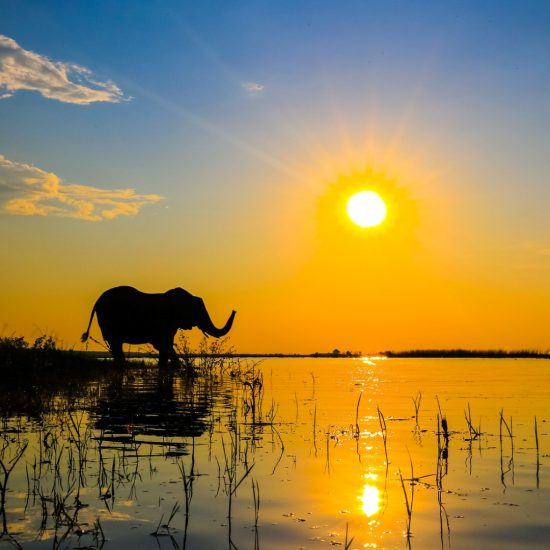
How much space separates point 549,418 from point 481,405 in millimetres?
3085

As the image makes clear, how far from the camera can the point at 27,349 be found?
890 inches

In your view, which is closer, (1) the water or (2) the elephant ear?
(1) the water

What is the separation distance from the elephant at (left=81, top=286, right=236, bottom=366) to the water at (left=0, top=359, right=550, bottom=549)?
1319cm

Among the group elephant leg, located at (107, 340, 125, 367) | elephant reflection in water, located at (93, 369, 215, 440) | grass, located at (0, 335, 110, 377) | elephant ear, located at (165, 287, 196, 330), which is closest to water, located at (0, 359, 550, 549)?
elephant reflection in water, located at (93, 369, 215, 440)

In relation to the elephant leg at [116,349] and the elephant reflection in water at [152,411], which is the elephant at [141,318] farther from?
the elephant reflection in water at [152,411]

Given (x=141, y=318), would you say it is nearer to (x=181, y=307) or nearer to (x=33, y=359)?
(x=181, y=307)

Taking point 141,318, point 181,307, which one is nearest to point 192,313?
point 181,307

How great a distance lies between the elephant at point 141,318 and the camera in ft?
92.1

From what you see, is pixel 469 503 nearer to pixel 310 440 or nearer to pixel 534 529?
pixel 534 529

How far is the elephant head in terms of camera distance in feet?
94.6

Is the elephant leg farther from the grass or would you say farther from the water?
the water

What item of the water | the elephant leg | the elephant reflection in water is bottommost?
the water

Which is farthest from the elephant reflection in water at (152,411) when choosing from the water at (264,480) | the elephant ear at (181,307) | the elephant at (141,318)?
the elephant ear at (181,307)

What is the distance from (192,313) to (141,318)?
212cm
